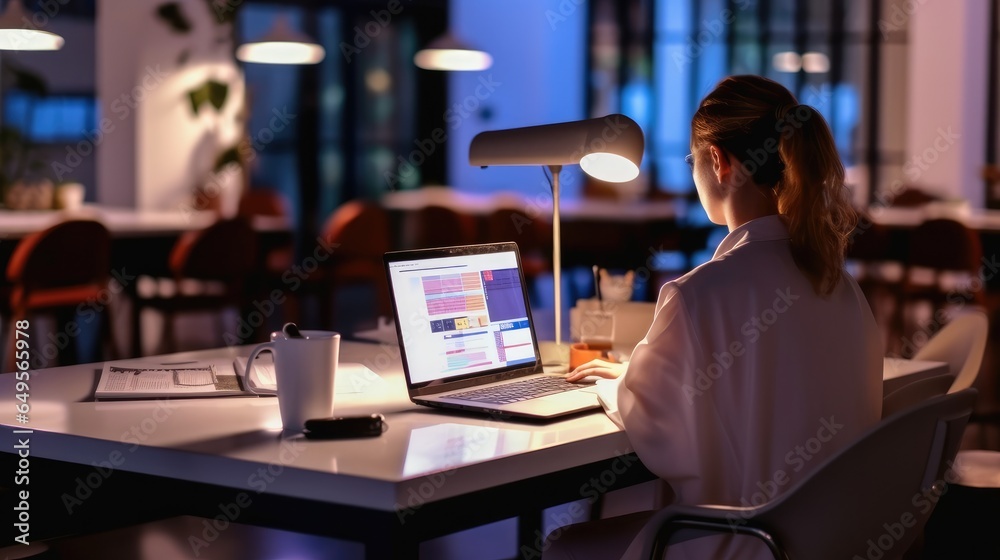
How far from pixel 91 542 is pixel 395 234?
846cm

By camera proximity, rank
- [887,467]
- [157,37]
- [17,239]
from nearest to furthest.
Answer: [887,467] → [17,239] → [157,37]

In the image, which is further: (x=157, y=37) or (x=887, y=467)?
(x=157, y=37)

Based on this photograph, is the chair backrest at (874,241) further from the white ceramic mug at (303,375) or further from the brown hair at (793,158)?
the white ceramic mug at (303,375)

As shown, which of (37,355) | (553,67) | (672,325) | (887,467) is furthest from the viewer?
(553,67)

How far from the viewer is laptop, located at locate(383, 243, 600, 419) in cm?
189

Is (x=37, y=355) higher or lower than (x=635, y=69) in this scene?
lower

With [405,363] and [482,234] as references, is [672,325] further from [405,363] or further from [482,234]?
[482,234]

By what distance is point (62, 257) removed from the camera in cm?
484

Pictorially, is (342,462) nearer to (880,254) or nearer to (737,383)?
(737,383)

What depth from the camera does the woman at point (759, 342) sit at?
1.69 metres

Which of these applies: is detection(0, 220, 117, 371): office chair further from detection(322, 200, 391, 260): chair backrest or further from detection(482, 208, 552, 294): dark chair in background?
detection(482, 208, 552, 294): dark chair in background

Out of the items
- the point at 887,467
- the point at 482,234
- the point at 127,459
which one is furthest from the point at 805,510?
the point at 482,234

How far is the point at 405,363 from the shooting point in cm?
191

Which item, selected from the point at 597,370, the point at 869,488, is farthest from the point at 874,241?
the point at 869,488
